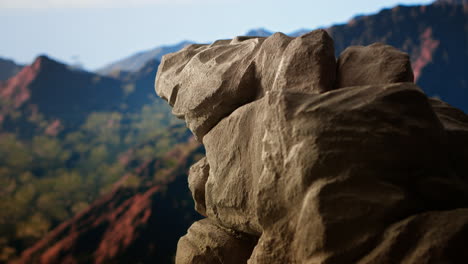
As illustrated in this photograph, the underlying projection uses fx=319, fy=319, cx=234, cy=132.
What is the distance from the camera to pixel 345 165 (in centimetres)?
302

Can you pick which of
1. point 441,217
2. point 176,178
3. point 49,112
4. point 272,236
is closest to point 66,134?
point 49,112

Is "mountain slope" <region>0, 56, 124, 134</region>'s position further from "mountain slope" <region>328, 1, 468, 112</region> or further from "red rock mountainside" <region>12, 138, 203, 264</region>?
"mountain slope" <region>328, 1, 468, 112</region>

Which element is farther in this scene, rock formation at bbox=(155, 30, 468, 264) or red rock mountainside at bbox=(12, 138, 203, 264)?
red rock mountainside at bbox=(12, 138, 203, 264)

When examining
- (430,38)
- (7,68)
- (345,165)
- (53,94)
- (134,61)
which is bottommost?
(430,38)

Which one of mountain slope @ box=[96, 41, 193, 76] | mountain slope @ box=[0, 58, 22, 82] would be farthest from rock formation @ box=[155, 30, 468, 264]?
mountain slope @ box=[96, 41, 193, 76]

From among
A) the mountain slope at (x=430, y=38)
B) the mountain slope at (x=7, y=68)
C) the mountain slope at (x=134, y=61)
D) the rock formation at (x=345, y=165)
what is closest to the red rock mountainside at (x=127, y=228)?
the rock formation at (x=345, y=165)

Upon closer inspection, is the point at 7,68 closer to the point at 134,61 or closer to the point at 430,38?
the point at 134,61

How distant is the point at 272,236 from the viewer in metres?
3.50

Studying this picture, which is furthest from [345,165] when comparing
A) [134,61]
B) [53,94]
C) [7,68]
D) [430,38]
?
[134,61]

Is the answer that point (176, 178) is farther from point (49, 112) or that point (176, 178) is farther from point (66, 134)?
point (49, 112)

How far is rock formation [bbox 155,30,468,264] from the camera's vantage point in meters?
2.85

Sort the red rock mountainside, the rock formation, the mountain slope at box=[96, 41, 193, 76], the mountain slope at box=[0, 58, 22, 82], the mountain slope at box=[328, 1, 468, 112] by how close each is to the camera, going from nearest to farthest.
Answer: the rock formation, the red rock mountainside, the mountain slope at box=[328, 1, 468, 112], the mountain slope at box=[0, 58, 22, 82], the mountain slope at box=[96, 41, 193, 76]

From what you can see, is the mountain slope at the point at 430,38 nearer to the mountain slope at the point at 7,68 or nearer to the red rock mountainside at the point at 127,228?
the red rock mountainside at the point at 127,228

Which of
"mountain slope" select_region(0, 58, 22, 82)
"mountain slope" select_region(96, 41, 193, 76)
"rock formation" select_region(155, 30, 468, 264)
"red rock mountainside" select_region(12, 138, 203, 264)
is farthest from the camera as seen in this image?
"mountain slope" select_region(96, 41, 193, 76)
